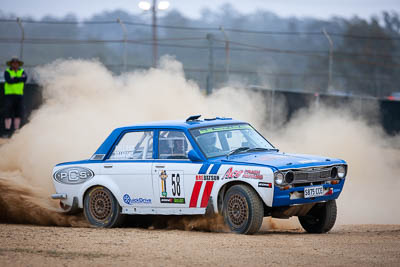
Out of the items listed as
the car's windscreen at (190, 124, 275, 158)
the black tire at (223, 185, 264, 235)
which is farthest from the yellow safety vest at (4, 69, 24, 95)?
the black tire at (223, 185, 264, 235)

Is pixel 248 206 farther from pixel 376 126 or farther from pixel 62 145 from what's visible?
pixel 376 126

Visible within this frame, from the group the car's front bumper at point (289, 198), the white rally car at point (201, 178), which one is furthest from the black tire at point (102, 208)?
the car's front bumper at point (289, 198)

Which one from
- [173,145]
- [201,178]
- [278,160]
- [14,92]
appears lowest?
[201,178]

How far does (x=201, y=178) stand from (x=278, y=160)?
3.23 ft

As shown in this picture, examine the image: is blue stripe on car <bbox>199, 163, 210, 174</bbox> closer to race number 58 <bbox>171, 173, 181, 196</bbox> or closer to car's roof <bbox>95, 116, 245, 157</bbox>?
race number 58 <bbox>171, 173, 181, 196</bbox>

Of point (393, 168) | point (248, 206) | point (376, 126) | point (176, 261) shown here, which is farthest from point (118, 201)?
point (376, 126)

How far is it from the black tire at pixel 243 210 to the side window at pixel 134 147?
144cm

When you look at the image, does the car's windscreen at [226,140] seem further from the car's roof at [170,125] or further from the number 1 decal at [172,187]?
the number 1 decal at [172,187]

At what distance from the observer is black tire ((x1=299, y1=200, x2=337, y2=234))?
9734 millimetres

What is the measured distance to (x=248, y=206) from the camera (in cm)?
884

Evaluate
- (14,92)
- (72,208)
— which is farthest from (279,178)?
(14,92)

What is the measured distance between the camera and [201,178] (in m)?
9.36

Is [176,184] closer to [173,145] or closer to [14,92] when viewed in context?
[173,145]

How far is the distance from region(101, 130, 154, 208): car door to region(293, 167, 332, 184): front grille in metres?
1.99
